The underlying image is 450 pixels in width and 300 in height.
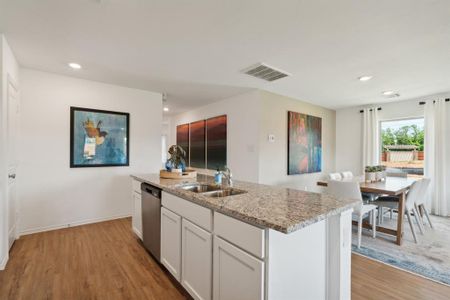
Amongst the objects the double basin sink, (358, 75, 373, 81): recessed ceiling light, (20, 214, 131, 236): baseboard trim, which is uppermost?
(358, 75, 373, 81): recessed ceiling light

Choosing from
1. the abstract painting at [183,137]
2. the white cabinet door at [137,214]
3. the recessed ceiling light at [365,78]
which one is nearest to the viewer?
the white cabinet door at [137,214]

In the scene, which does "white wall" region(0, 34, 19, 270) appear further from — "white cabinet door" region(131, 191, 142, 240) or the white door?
"white cabinet door" region(131, 191, 142, 240)

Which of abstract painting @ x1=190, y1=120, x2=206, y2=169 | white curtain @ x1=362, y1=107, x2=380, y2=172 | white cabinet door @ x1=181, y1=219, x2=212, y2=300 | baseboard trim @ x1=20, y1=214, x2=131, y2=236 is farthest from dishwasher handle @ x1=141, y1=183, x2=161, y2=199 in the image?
white curtain @ x1=362, y1=107, x2=380, y2=172

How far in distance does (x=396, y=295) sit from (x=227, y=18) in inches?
112

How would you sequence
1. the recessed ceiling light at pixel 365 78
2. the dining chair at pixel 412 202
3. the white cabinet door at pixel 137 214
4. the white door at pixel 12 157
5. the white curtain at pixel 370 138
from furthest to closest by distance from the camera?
1. the white curtain at pixel 370 138
2. the recessed ceiling light at pixel 365 78
3. the dining chair at pixel 412 202
4. the white cabinet door at pixel 137 214
5. the white door at pixel 12 157

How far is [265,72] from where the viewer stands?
309 centimetres

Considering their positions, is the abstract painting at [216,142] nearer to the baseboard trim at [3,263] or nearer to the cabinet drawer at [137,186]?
the cabinet drawer at [137,186]

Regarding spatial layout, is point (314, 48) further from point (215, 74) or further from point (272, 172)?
point (272, 172)

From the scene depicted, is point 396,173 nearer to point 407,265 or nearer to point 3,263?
point 407,265

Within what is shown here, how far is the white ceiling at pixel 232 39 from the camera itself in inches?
68.4

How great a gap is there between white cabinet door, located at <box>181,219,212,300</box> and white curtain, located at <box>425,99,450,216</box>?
16.7 ft

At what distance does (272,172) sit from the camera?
165 inches

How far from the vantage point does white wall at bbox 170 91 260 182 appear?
4031 mm

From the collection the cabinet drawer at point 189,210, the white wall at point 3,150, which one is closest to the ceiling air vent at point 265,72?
the cabinet drawer at point 189,210
